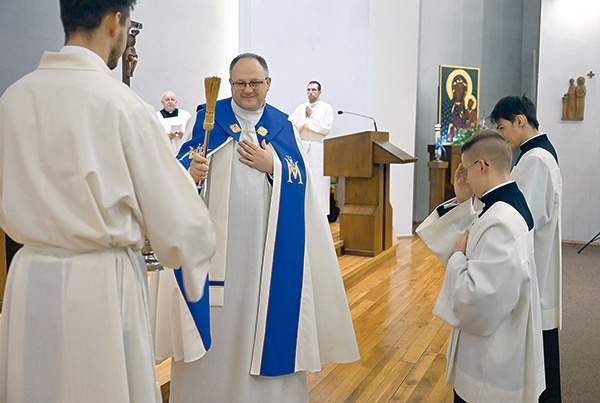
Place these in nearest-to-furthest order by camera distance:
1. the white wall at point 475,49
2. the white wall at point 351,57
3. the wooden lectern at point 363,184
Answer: the wooden lectern at point 363,184
the white wall at point 351,57
the white wall at point 475,49

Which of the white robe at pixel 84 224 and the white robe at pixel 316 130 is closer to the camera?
the white robe at pixel 84 224

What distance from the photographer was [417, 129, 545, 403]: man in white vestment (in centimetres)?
222

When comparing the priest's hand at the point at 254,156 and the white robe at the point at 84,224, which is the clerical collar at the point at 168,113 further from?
the white robe at the point at 84,224

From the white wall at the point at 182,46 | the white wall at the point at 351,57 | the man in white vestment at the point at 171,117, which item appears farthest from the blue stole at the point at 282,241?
the white wall at the point at 351,57

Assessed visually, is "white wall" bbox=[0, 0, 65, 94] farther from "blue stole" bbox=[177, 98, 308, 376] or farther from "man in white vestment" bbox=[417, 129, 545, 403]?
"man in white vestment" bbox=[417, 129, 545, 403]

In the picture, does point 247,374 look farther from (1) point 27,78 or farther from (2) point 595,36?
(2) point 595,36

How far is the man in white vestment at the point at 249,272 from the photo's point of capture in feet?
8.98

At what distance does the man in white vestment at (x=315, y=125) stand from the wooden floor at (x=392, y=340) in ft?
6.74

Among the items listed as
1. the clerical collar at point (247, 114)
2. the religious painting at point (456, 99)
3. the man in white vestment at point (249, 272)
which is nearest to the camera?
the man in white vestment at point (249, 272)

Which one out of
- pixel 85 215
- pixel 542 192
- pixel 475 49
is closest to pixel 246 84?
pixel 85 215

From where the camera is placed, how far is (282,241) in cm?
278

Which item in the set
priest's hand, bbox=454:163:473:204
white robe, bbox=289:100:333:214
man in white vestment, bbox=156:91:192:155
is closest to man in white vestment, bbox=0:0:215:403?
priest's hand, bbox=454:163:473:204

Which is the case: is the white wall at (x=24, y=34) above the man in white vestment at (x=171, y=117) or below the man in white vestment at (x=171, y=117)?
above

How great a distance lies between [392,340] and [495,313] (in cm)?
233
